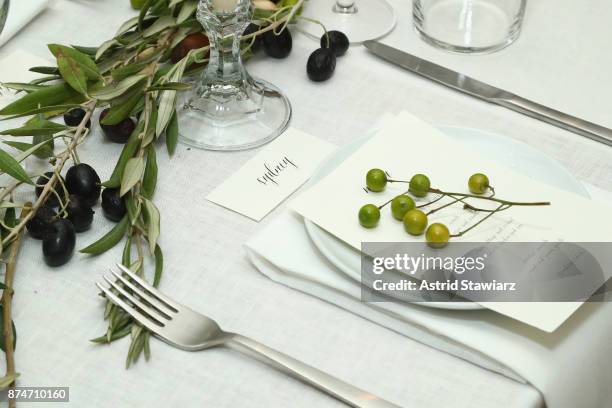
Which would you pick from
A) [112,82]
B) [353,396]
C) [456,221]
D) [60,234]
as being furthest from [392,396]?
[112,82]

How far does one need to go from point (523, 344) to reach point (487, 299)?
4 cm

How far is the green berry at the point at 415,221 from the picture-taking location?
0.66 metres

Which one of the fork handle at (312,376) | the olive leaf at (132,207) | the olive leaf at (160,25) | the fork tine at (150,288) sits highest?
the olive leaf at (160,25)

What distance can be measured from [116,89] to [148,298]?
0.26 meters

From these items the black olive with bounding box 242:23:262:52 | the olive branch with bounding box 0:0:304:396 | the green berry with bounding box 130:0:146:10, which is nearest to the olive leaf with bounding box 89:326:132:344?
the olive branch with bounding box 0:0:304:396

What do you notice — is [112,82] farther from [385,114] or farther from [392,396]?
[392,396]

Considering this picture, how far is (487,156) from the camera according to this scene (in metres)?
0.77

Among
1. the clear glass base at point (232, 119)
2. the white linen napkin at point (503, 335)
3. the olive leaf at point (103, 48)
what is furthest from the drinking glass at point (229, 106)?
the white linen napkin at point (503, 335)

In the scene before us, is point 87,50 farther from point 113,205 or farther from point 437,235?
point 437,235

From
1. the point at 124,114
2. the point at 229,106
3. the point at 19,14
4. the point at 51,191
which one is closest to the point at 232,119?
the point at 229,106

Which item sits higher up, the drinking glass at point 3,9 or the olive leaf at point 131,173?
the drinking glass at point 3,9

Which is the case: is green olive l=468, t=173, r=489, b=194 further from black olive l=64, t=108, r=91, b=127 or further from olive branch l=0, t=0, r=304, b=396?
black olive l=64, t=108, r=91, b=127

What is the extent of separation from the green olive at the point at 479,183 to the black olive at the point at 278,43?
0.36m

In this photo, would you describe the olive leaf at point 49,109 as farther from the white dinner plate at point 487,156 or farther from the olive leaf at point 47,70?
the white dinner plate at point 487,156
